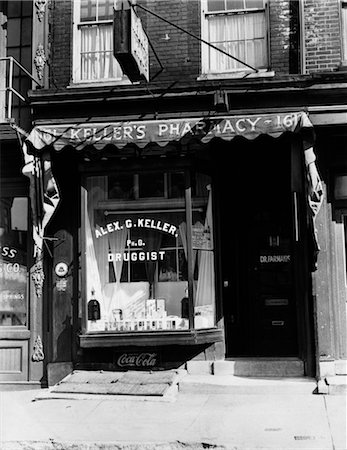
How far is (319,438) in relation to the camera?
268 inches

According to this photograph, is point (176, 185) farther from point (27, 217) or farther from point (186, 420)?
point (186, 420)

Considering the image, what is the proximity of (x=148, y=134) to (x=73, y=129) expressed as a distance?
3.92ft

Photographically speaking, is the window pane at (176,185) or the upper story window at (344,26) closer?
the upper story window at (344,26)

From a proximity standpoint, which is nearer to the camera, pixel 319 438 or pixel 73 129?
pixel 319 438

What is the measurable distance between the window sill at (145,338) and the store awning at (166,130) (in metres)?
2.90

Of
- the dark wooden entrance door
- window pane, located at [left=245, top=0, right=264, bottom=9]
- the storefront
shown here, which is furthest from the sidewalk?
window pane, located at [left=245, top=0, right=264, bottom=9]

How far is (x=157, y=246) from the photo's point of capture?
10062mm

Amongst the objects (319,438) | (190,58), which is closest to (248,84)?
(190,58)

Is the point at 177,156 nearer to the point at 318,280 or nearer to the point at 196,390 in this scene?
the point at 318,280

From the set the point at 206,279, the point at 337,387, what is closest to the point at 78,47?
the point at 206,279

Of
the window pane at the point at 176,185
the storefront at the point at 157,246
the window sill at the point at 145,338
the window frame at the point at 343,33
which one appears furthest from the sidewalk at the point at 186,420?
the window frame at the point at 343,33

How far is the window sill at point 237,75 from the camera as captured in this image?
32.3ft

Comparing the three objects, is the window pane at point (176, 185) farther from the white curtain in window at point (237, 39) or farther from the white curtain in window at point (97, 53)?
the white curtain in window at point (97, 53)

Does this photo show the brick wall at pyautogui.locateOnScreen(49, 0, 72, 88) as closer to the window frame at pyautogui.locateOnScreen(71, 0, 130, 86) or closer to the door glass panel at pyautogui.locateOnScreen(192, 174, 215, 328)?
the window frame at pyautogui.locateOnScreen(71, 0, 130, 86)
